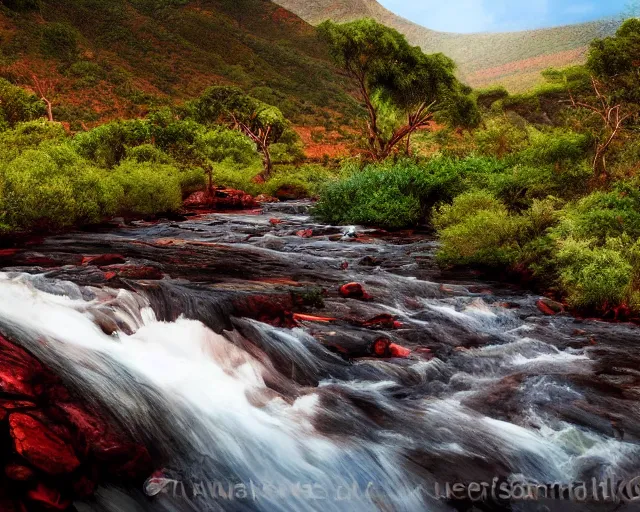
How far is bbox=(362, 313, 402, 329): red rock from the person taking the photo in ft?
23.2

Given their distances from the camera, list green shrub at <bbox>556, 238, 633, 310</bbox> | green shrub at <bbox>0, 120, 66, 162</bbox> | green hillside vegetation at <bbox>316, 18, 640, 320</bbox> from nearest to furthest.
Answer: green shrub at <bbox>556, 238, 633, 310</bbox>
green hillside vegetation at <bbox>316, 18, 640, 320</bbox>
green shrub at <bbox>0, 120, 66, 162</bbox>

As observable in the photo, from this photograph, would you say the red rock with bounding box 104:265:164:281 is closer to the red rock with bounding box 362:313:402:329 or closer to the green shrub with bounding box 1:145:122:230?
the red rock with bounding box 362:313:402:329

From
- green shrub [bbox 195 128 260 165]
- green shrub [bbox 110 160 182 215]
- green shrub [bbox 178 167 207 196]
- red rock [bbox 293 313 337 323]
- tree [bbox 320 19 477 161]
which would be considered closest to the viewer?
red rock [bbox 293 313 337 323]

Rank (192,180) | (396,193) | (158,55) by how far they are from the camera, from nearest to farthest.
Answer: (396,193), (192,180), (158,55)

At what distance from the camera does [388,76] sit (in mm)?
29078

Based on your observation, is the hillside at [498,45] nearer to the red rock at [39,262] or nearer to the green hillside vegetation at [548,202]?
the green hillside vegetation at [548,202]

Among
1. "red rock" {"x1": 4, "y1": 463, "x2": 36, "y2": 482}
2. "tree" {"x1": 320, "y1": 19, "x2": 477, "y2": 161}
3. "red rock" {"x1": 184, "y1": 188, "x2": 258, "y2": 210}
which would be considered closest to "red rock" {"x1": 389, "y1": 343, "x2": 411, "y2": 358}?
"red rock" {"x1": 4, "y1": 463, "x2": 36, "y2": 482}

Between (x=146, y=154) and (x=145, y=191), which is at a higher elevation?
(x=146, y=154)

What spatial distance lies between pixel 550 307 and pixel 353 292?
3.05m

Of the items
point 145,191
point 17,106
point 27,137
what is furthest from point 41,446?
point 17,106

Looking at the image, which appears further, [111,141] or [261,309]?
[111,141]

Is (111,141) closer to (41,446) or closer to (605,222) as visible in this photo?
(605,222)

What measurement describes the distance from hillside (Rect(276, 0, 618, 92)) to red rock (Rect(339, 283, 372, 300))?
Result: 54083 millimetres

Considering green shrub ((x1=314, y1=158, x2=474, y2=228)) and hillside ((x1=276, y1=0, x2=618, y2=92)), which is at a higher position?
hillside ((x1=276, y1=0, x2=618, y2=92))
